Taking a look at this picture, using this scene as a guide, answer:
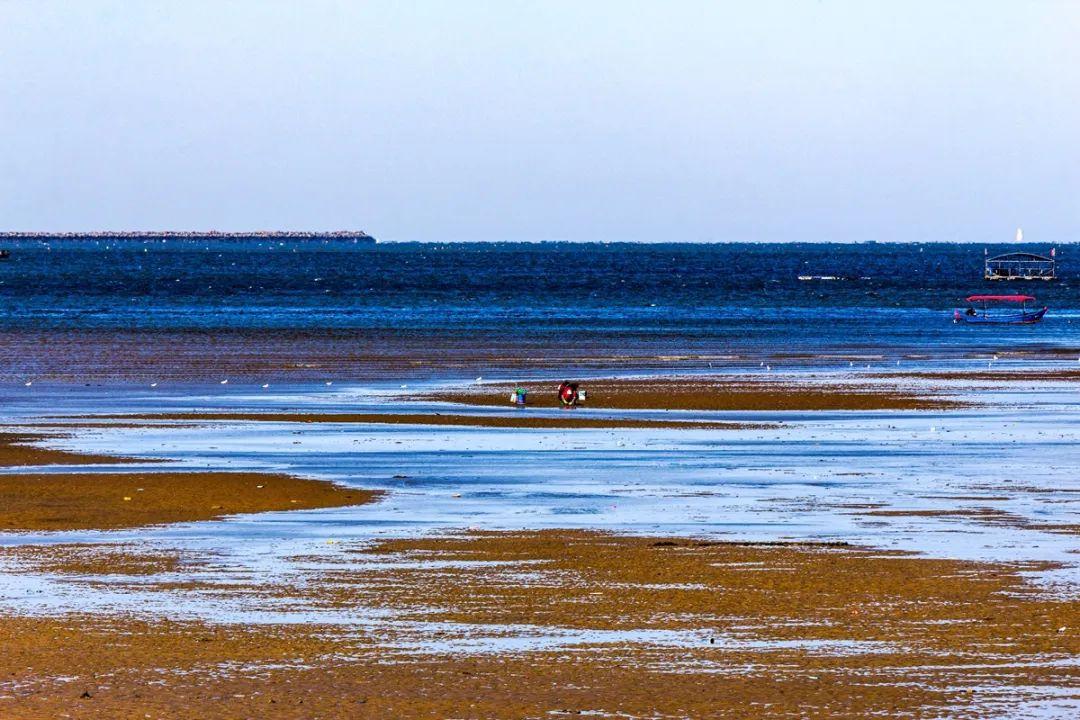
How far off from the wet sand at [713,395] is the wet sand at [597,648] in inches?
745

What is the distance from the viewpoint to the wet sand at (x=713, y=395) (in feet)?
116

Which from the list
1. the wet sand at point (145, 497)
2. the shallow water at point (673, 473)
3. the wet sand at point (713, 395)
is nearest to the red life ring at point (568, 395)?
the wet sand at point (713, 395)

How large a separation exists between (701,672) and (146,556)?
21.8 feet

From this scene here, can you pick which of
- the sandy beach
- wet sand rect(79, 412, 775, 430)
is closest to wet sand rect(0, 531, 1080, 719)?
the sandy beach

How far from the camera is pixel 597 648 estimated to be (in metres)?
12.6

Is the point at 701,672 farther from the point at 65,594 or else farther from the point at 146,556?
the point at 146,556

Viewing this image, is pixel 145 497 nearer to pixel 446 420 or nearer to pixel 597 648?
pixel 597 648

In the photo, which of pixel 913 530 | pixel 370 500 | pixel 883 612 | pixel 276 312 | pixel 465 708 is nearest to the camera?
pixel 465 708

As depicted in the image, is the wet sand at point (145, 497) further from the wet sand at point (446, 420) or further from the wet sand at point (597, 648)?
the wet sand at point (446, 420)

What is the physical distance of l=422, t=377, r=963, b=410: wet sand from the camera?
3522 cm

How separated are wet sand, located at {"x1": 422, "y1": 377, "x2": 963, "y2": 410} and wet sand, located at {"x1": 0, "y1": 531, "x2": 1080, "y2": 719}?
18.9m

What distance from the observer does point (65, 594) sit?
572 inches

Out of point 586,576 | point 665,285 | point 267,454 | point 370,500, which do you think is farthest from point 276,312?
point 586,576

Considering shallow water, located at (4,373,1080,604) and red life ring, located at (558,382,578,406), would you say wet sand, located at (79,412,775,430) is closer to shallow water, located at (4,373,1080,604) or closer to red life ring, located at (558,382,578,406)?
shallow water, located at (4,373,1080,604)
